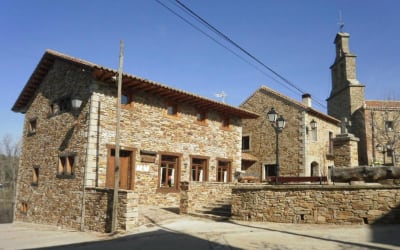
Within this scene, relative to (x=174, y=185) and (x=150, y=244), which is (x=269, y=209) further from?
(x=174, y=185)

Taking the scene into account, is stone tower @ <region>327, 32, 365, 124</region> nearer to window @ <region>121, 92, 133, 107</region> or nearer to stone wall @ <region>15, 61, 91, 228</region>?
window @ <region>121, 92, 133, 107</region>

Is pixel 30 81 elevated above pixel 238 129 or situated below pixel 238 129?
above

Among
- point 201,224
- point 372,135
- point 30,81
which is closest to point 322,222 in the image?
point 201,224

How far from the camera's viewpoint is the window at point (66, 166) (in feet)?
41.9

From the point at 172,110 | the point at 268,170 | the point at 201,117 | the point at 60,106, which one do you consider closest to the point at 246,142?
the point at 268,170

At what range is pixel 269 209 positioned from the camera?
990 cm

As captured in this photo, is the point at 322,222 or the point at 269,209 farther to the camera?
the point at 269,209

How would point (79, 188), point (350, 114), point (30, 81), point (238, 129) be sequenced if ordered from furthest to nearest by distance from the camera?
1. point (350, 114)
2. point (238, 129)
3. point (30, 81)
4. point (79, 188)

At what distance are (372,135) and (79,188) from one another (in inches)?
971

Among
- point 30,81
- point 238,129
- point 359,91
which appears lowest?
point 238,129

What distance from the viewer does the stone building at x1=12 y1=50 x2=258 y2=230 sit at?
1219 cm

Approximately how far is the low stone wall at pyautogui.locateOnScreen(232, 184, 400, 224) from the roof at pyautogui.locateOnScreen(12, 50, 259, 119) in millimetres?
5569

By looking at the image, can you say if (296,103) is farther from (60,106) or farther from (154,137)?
(60,106)

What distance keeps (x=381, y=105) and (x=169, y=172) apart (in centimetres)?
2292
